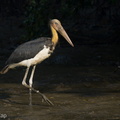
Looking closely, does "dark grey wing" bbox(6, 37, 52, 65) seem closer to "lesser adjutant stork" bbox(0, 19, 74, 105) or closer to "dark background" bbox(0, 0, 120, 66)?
"lesser adjutant stork" bbox(0, 19, 74, 105)

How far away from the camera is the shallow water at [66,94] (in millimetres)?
7652

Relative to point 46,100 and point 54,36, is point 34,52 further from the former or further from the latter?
point 46,100

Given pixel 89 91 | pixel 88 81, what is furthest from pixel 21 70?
pixel 89 91

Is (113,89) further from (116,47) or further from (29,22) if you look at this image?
(116,47)

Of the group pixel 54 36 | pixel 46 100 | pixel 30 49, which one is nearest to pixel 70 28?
pixel 54 36

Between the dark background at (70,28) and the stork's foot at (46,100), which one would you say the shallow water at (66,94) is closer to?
the stork's foot at (46,100)

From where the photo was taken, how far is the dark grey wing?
887 centimetres

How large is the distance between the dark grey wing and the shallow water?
2.16ft

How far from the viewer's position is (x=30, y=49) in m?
8.93

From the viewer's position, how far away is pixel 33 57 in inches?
352

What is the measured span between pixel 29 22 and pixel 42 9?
0.42 meters

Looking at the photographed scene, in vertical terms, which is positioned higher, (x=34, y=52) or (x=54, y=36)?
(x=54, y=36)

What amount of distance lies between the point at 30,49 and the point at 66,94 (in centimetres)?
103

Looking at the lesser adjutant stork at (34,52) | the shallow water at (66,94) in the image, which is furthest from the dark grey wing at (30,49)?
the shallow water at (66,94)
